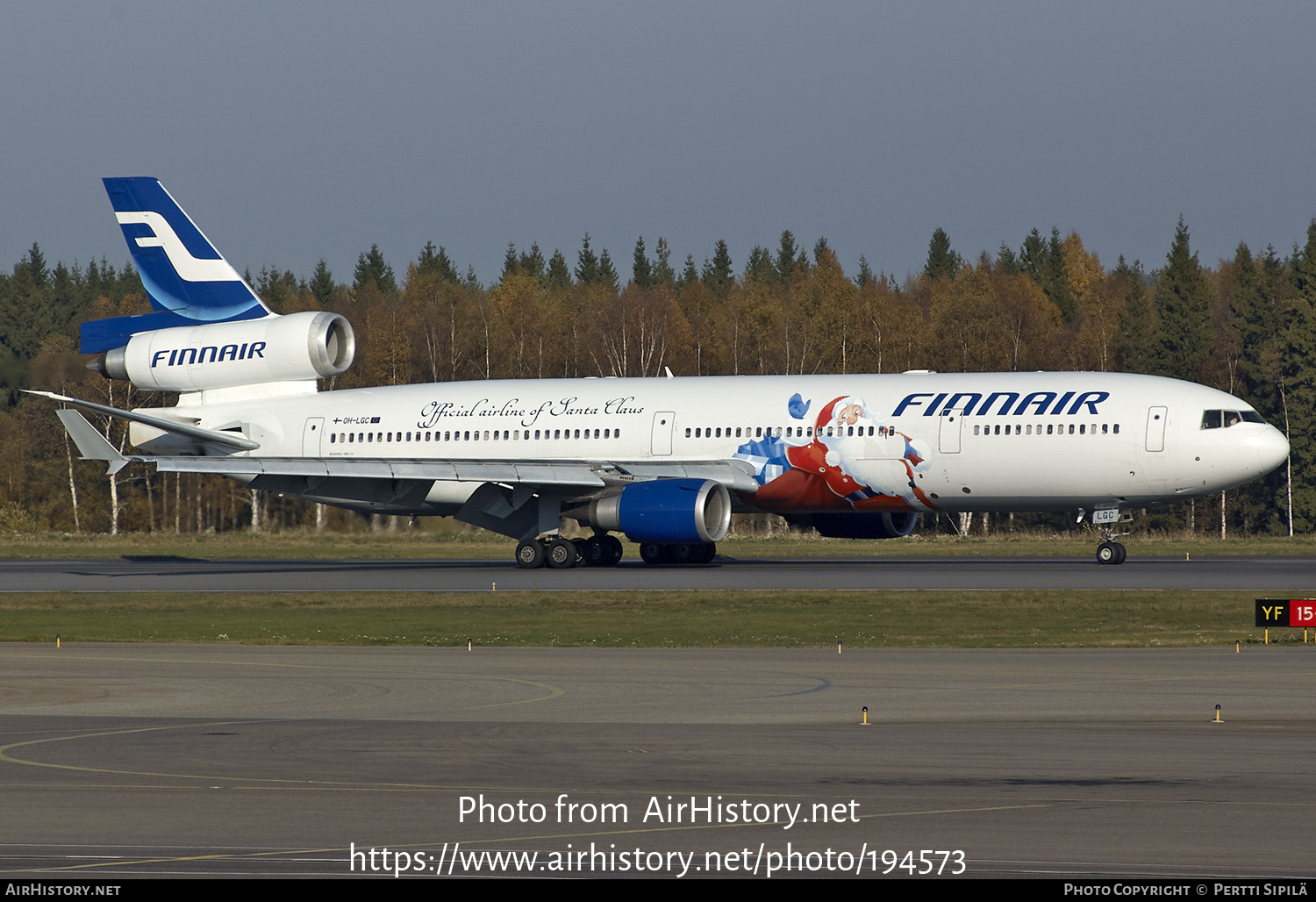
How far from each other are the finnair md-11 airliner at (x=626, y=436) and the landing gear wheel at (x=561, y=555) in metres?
0.05

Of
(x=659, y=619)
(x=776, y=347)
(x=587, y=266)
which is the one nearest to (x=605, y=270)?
(x=587, y=266)

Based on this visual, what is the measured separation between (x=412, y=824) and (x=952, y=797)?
3.80m

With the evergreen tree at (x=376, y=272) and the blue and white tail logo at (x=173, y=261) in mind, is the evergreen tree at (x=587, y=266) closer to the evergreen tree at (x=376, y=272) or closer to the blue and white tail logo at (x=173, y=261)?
the evergreen tree at (x=376, y=272)

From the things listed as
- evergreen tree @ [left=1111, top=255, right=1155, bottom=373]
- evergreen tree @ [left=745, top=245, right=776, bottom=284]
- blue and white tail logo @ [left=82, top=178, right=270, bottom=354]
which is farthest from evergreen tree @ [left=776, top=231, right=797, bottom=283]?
blue and white tail logo @ [left=82, top=178, right=270, bottom=354]

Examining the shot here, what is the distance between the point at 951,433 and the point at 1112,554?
4.88 metres

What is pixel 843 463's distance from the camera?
3959 centimetres

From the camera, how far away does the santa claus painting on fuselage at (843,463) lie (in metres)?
39.2

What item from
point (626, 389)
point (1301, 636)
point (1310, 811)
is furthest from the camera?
point (626, 389)

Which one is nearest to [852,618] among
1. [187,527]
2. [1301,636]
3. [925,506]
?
[1301,636]

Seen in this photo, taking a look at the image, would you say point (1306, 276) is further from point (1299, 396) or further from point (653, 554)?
point (653, 554)

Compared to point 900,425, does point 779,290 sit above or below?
above

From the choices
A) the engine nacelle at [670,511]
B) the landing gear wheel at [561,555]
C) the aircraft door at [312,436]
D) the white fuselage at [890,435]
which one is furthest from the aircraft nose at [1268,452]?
the aircraft door at [312,436]

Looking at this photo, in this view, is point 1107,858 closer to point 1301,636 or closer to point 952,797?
point 952,797

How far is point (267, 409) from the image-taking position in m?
46.6
